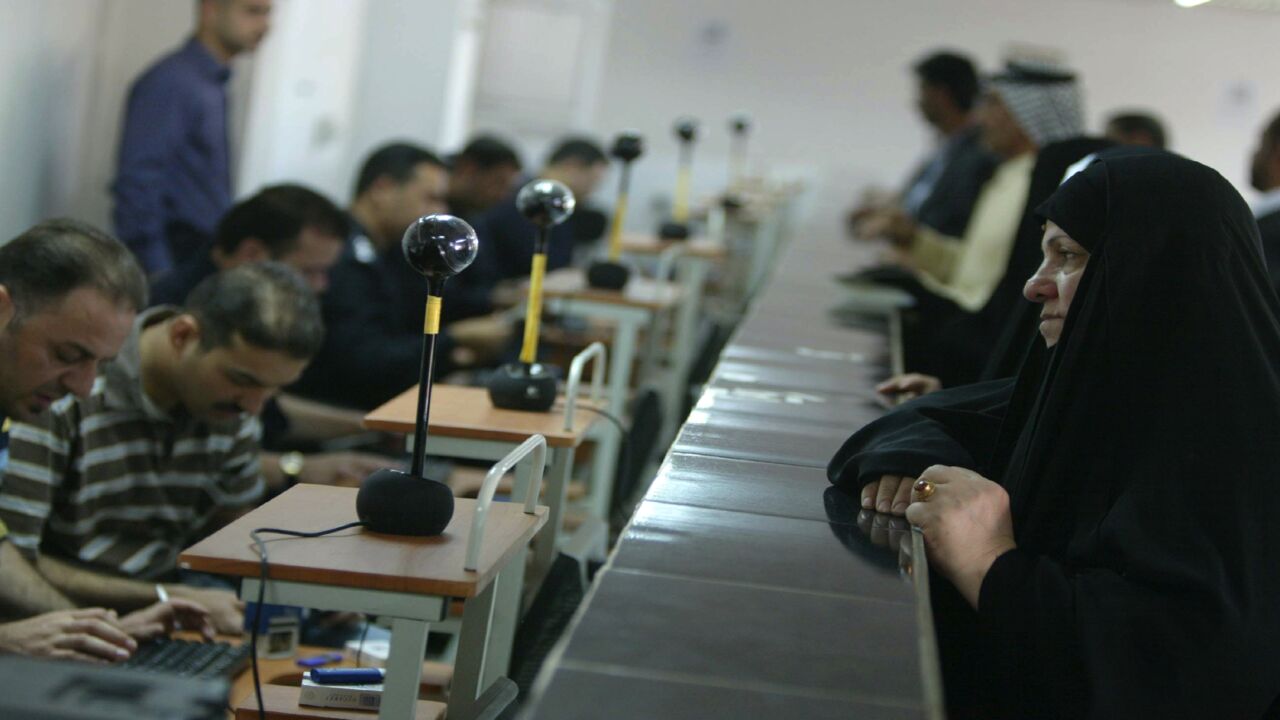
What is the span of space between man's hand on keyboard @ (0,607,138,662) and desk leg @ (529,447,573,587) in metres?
0.65

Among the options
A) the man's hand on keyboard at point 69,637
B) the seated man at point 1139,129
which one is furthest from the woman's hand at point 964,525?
the seated man at point 1139,129

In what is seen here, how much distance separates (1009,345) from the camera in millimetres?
2895

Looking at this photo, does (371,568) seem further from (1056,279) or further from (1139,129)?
(1139,129)

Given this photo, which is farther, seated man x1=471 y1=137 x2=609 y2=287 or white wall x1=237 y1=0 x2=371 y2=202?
seated man x1=471 y1=137 x2=609 y2=287

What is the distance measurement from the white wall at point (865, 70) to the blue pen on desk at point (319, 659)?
11.5 meters

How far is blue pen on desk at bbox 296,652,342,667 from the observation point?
2.39 m

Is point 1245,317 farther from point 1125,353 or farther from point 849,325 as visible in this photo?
point 849,325

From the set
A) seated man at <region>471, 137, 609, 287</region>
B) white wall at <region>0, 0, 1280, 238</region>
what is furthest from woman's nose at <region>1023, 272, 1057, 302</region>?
white wall at <region>0, 0, 1280, 238</region>

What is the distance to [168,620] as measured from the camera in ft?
8.02

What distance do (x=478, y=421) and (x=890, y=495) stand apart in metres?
0.76

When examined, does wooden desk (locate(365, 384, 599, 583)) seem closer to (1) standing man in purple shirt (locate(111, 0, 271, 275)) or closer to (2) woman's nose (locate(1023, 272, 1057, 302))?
(2) woman's nose (locate(1023, 272, 1057, 302))

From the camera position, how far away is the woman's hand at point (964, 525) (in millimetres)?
1771

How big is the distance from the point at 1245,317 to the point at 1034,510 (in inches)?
13.2

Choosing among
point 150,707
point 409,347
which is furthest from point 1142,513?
point 409,347
